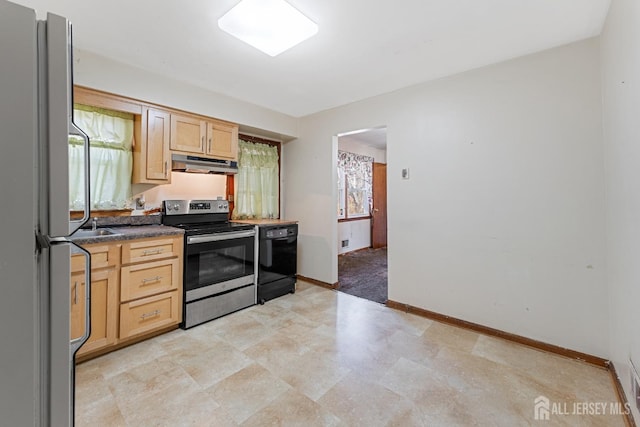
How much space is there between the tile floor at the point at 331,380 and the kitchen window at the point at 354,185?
3.54 metres

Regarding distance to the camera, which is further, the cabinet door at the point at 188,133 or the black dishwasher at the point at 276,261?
the black dishwasher at the point at 276,261

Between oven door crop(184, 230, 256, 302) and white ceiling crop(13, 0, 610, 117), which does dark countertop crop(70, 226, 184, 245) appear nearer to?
oven door crop(184, 230, 256, 302)

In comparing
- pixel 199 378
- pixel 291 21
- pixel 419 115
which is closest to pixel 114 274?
pixel 199 378

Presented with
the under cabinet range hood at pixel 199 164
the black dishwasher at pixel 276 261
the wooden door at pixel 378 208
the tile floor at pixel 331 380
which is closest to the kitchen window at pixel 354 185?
the wooden door at pixel 378 208

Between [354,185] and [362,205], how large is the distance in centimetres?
60

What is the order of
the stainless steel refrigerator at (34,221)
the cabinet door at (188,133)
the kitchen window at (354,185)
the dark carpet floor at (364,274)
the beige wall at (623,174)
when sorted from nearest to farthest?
the stainless steel refrigerator at (34,221), the beige wall at (623,174), the cabinet door at (188,133), the dark carpet floor at (364,274), the kitchen window at (354,185)

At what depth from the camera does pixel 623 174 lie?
1598mm

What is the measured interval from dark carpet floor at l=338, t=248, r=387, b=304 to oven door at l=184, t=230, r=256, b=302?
1370 millimetres

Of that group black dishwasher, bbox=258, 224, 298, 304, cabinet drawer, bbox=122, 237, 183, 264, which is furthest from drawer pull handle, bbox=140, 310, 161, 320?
black dishwasher, bbox=258, 224, 298, 304

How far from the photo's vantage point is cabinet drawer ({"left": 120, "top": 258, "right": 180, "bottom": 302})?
7.30 feet

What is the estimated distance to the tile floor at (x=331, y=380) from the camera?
5.08 feet

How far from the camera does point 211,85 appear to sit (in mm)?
2941

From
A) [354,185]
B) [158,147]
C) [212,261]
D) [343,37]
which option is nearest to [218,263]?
[212,261]

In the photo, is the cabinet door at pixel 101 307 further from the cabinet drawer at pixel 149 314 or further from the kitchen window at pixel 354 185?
the kitchen window at pixel 354 185
